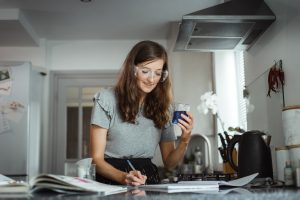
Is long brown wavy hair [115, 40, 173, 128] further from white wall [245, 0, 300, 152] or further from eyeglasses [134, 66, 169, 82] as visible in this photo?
white wall [245, 0, 300, 152]

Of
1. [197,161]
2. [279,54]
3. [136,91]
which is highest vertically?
[279,54]

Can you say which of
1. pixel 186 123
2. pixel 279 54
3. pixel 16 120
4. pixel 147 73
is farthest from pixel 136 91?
pixel 16 120

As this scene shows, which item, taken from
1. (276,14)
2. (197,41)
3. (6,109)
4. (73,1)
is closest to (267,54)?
(276,14)

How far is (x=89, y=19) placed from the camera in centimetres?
388

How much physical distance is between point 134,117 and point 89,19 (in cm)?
251

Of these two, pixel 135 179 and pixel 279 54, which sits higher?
pixel 279 54

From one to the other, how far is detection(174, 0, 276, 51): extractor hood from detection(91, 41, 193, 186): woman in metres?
0.32

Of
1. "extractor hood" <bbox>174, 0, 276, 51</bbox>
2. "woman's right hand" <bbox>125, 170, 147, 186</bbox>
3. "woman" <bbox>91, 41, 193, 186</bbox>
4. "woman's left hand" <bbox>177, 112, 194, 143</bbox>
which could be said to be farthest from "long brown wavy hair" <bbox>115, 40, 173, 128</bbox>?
"woman's right hand" <bbox>125, 170, 147, 186</bbox>

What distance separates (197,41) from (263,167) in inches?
36.9

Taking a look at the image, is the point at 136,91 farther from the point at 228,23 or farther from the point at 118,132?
the point at 228,23

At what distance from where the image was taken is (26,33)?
155 inches

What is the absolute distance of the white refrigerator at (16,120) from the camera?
11.8 feet

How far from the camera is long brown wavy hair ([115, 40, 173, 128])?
1.58 m

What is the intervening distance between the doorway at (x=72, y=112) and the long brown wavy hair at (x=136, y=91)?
288 cm
